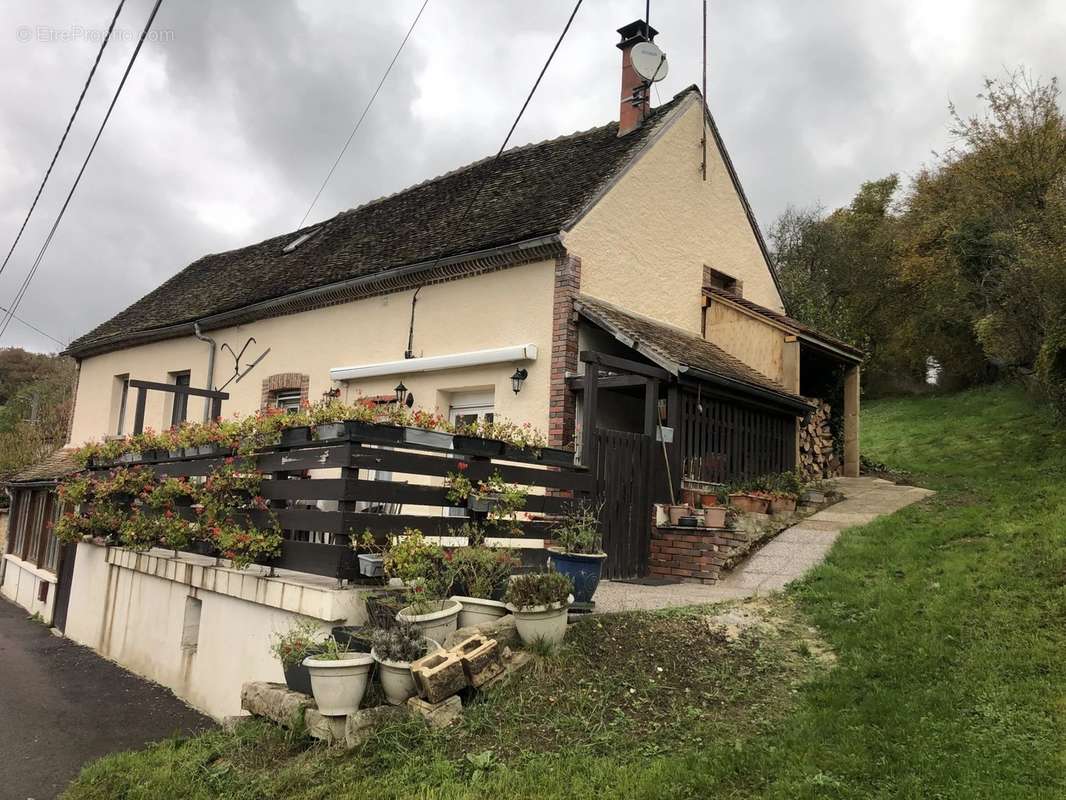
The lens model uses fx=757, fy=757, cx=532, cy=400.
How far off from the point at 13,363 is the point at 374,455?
43074 millimetres

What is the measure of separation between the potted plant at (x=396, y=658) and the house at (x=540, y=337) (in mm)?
1054

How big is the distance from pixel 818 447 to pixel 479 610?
961 cm

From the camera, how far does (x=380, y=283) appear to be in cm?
1171

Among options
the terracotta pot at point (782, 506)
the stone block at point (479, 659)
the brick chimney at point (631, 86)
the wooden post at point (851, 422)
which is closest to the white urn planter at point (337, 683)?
the stone block at point (479, 659)

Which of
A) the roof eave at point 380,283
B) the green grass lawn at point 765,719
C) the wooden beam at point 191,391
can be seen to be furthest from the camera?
the wooden beam at point 191,391

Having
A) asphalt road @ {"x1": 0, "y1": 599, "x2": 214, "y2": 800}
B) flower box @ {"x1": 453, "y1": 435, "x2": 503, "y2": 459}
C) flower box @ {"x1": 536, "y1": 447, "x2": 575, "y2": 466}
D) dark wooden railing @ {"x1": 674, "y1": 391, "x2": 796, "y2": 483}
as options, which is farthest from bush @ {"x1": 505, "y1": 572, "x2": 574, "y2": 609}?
dark wooden railing @ {"x1": 674, "y1": 391, "x2": 796, "y2": 483}

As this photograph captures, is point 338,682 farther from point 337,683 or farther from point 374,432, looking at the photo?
point 374,432

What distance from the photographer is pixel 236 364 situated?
47.0ft

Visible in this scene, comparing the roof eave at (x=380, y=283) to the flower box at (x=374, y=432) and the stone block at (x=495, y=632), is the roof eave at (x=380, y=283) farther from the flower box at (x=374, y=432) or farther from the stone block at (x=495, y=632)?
the stone block at (x=495, y=632)

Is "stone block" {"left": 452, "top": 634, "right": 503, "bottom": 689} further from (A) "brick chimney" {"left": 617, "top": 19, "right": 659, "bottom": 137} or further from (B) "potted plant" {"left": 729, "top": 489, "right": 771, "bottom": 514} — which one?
(A) "brick chimney" {"left": 617, "top": 19, "right": 659, "bottom": 137}

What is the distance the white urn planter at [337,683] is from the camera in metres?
4.34

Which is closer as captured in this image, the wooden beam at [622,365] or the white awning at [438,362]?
the wooden beam at [622,365]

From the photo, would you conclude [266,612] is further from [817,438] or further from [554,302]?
[817,438]

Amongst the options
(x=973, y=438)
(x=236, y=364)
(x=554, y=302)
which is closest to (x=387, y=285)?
(x=554, y=302)
